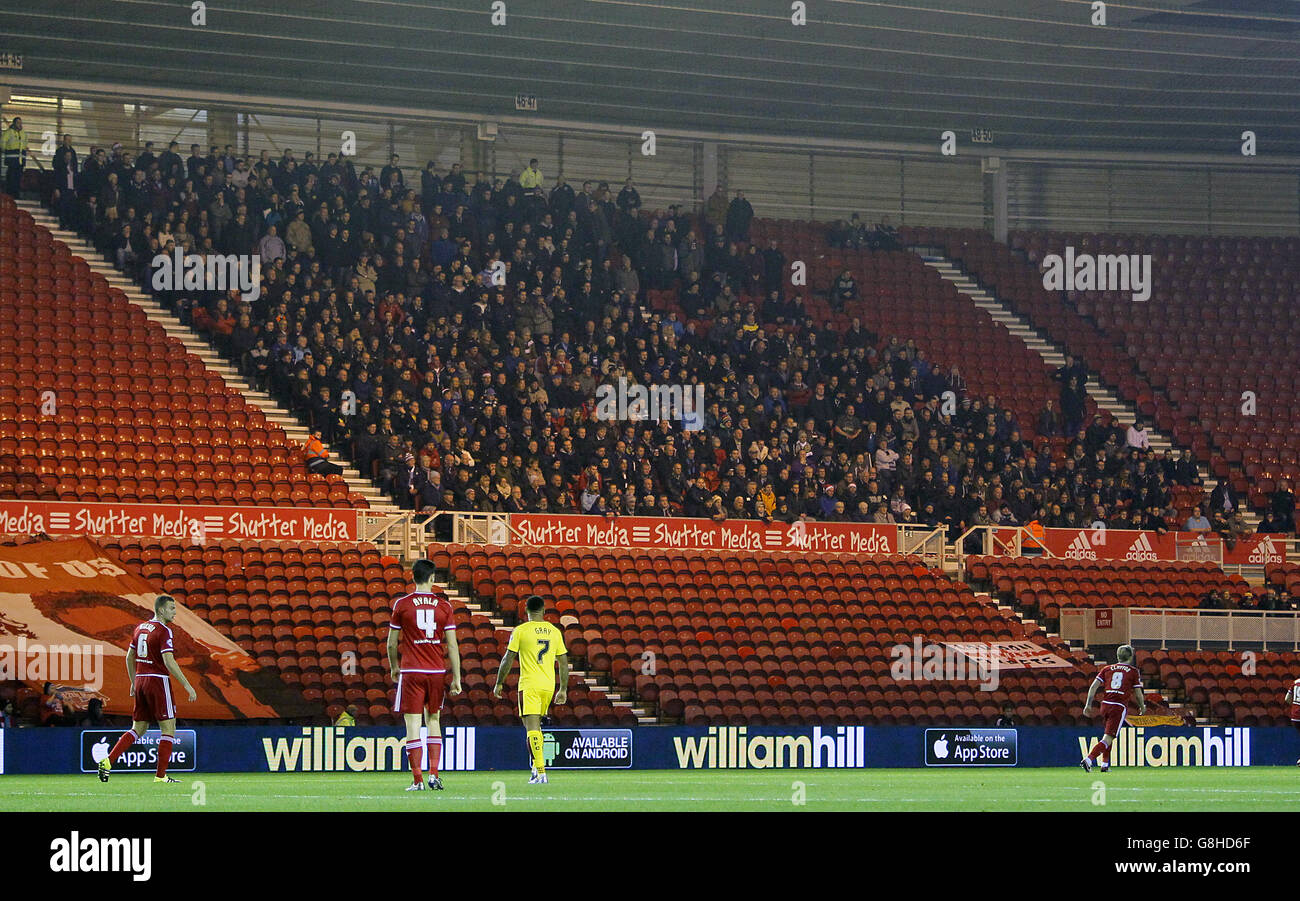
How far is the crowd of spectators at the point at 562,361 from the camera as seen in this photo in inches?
1233

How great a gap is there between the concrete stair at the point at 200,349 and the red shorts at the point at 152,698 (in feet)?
39.5

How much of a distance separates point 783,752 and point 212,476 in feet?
35.0

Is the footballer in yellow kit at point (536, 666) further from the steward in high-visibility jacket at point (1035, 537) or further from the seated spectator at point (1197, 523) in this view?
the seated spectator at point (1197, 523)

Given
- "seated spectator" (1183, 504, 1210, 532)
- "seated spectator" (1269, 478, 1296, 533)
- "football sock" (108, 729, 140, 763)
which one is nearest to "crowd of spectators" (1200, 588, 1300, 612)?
"seated spectator" (1183, 504, 1210, 532)

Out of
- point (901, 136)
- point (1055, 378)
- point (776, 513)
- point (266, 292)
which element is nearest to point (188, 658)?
point (266, 292)

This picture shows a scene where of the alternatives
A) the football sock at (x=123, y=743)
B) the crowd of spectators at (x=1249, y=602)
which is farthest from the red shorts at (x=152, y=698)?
the crowd of spectators at (x=1249, y=602)

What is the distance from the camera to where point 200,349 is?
3312 centimetres

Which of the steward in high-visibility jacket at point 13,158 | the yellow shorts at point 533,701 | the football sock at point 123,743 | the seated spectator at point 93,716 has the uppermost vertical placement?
the steward in high-visibility jacket at point 13,158

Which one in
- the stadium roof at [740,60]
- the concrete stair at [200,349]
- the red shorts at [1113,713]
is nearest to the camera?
the red shorts at [1113,713]

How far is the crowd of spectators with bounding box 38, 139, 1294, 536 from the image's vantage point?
31.3 meters

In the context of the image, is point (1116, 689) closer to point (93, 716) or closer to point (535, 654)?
point (535, 654)

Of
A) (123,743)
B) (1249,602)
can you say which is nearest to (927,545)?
(1249,602)

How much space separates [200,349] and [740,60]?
1356 cm
